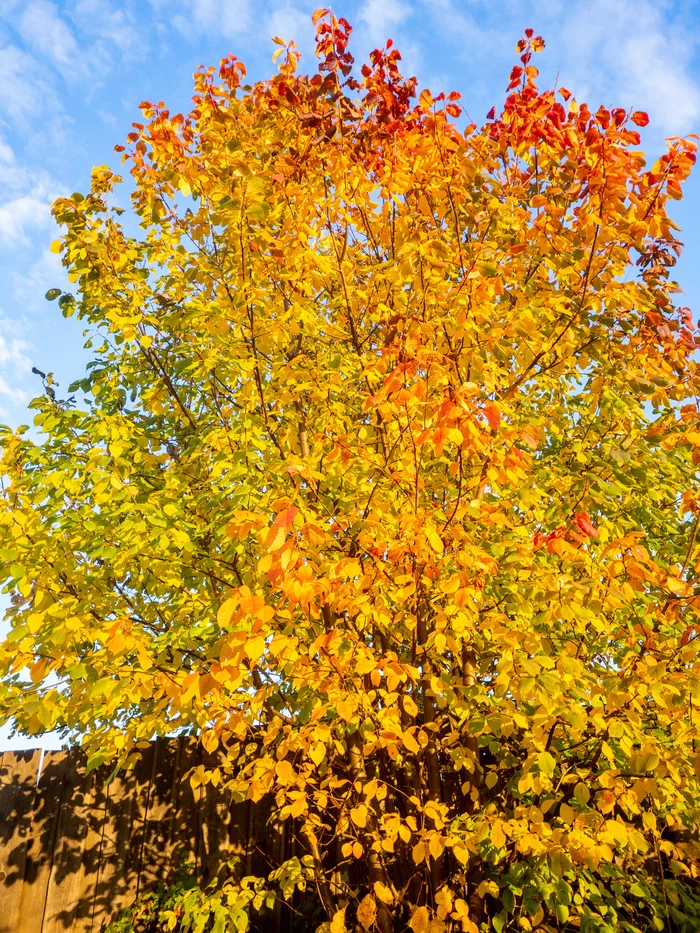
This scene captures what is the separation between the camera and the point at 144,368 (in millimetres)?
4223

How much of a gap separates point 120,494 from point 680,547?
348cm

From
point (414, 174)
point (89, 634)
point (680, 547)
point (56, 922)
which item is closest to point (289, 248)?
point (414, 174)

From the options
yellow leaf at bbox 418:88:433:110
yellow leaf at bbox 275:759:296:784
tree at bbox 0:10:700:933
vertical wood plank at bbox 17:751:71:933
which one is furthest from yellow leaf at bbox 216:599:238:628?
vertical wood plank at bbox 17:751:71:933

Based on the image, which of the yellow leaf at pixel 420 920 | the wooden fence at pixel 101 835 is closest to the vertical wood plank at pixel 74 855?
the wooden fence at pixel 101 835

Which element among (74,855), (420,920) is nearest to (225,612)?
(420,920)

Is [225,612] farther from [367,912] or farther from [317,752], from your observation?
[367,912]

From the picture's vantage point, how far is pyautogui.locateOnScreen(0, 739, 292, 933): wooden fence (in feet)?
16.1

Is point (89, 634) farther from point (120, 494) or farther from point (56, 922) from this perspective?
point (56, 922)

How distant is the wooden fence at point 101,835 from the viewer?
492 centimetres

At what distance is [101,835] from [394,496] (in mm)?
3729

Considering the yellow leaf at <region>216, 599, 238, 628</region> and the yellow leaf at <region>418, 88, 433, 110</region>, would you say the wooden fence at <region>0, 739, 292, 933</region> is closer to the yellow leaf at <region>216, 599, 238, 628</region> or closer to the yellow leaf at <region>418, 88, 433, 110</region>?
the yellow leaf at <region>216, 599, 238, 628</region>

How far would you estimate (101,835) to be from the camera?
16.6 ft

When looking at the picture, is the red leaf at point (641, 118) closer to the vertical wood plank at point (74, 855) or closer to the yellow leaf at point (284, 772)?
the yellow leaf at point (284, 772)

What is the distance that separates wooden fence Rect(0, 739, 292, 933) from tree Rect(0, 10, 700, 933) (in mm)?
1204
